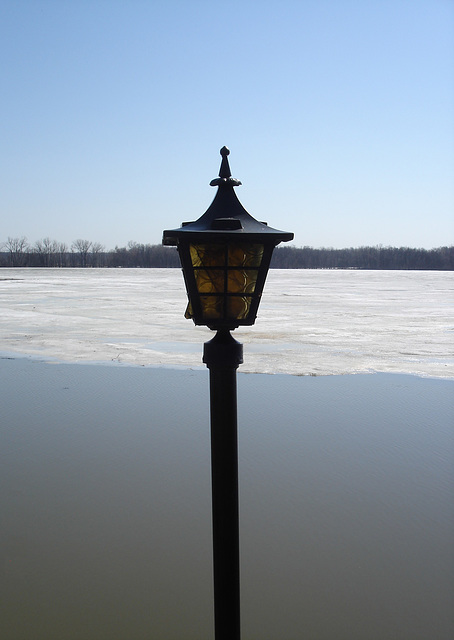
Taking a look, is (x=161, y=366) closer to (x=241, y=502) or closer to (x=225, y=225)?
(x=241, y=502)

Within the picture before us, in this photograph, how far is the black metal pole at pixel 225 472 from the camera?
2457 millimetres

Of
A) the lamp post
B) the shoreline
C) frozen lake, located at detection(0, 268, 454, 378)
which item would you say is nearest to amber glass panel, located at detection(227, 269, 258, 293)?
the lamp post

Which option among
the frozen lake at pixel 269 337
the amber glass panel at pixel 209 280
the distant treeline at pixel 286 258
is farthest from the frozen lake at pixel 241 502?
the distant treeline at pixel 286 258

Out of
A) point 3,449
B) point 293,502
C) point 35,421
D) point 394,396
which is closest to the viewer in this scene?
point 293,502

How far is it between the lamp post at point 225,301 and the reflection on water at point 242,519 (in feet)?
3.26

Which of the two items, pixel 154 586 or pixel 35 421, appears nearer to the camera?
pixel 154 586

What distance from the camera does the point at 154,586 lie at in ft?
12.0

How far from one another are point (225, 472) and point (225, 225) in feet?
3.15

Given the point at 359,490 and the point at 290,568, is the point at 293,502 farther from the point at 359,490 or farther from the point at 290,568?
the point at 290,568

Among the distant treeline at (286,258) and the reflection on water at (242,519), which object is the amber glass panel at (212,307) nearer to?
the reflection on water at (242,519)

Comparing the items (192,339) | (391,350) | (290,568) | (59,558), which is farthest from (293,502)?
(192,339)

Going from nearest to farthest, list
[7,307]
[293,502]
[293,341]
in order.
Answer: [293,502]
[293,341]
[7,307]

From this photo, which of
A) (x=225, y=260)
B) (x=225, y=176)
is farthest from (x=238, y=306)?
(x=225, y=176)

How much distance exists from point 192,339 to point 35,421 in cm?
658
